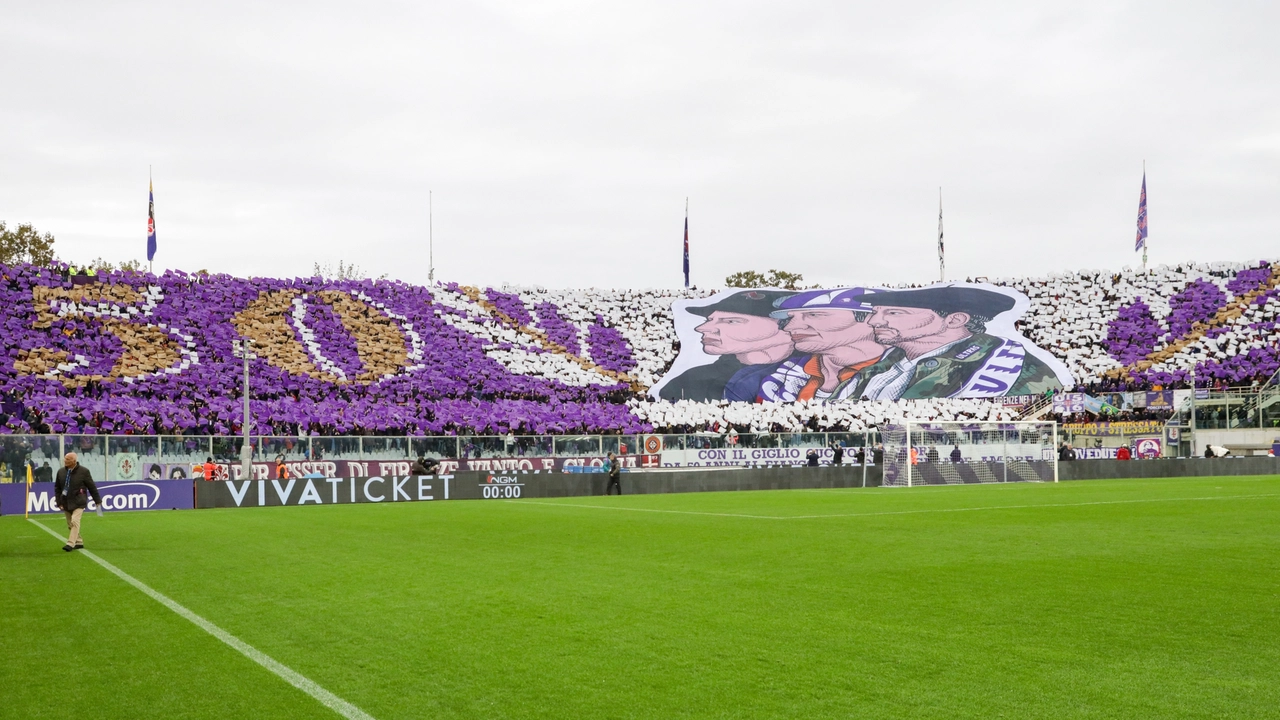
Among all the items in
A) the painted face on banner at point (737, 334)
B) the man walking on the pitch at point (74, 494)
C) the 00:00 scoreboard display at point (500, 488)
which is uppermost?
the painted face on banner at point (737, 334)

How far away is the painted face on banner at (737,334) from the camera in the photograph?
245 ft

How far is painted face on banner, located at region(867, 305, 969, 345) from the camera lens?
7481cm

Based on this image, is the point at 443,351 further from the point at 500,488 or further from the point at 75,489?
the point at 75,489

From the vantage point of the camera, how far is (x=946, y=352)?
72.7 m

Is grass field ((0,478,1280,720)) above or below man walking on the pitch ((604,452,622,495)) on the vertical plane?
above

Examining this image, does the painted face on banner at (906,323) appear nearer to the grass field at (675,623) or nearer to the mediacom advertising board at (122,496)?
the mediacom advertising board at (122,496)

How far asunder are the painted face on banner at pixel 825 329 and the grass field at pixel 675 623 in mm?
52751

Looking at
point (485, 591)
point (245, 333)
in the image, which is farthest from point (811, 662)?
point (245, 333)

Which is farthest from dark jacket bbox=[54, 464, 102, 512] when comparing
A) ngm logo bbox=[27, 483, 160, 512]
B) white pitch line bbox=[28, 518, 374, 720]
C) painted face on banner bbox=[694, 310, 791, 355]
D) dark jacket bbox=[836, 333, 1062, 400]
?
painted face on banner bbox=[694, 310, 791, 355]

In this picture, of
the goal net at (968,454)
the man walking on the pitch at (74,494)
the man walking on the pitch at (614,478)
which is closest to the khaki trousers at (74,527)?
the man walking on the pitch at (74,494)

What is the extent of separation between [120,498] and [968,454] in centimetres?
3176

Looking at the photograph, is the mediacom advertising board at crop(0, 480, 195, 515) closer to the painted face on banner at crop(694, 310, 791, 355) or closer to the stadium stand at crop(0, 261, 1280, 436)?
the stadium stand at crop(0, 261, 1280, 436)

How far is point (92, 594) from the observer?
13570 millimetres

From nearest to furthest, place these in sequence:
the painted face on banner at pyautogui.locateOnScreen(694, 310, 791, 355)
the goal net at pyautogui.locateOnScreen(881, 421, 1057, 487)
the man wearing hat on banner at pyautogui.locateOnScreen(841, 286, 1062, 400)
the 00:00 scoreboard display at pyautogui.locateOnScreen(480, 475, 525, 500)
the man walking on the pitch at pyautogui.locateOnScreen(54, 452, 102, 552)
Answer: the man walking on the pitch at pyautogui.locateOnScreen(54, 452, 102, 552) < the 00:00 scoreboard display at pyautogui.locateOnScreen(480, 475, 525, 500) < the goal net at pyautogui.locateOnScreen(881, 421, 1057, 487) < the man wearing hat on banner at pyautogui.locateOnScreen(841, 286, 1062, 400) < the painted face on banner at pyautogui.locateOnScreen(694, 310, 791, 355)
